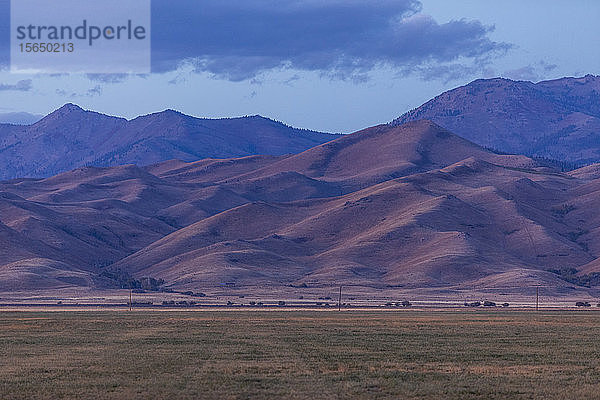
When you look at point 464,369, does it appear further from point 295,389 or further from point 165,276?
point 165,276

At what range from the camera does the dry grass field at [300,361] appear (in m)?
33.6

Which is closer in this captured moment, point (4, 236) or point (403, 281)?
point (403, 281)

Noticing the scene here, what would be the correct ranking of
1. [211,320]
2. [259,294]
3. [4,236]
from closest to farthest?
1. [211,320]
2. [259,294]
3. [4,236]

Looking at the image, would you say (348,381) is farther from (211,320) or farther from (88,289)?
(88,289)

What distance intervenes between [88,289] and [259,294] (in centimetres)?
2843

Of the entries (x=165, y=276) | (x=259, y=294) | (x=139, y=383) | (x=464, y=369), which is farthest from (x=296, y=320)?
(x=165, y=276)

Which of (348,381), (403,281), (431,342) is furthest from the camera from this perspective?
(403,281)

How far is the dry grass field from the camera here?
33.6 meters

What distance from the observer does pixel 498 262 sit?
613 feet

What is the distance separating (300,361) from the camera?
4394cm

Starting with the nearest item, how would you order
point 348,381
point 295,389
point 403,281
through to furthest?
point 295,389, point 348,381, point 403,281

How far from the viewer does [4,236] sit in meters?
199

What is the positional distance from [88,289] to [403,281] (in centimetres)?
5224

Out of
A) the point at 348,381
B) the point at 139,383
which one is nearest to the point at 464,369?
the point at 348,381
